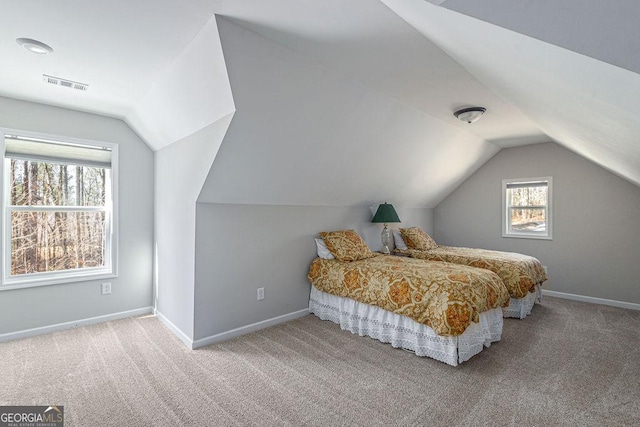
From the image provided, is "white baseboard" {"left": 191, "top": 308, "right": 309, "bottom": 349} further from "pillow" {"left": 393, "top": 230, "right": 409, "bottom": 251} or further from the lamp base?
"pillow" {"left": 393, "top": 230, "right": 409, "bottom": 251}

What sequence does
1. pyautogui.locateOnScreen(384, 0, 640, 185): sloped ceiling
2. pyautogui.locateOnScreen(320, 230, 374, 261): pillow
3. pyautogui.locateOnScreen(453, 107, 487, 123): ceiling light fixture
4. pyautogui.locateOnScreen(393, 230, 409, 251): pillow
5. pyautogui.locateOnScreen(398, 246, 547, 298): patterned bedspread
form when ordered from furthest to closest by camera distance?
pyautogui.locateOnScreen(393, 230, 409, 251): pillow < pyautogui.locateOnScreen(320, 230, 374, 261): pillow < pyautogui.locateOnScreen(398, 246, 547, 298): patterned bedspread < pyautogui.locateOnScreen(453, 107, 487, 123): ceiling light fixture < pyautogui.locateOnScreen(384, 0, 640, 185): sloped ceiling

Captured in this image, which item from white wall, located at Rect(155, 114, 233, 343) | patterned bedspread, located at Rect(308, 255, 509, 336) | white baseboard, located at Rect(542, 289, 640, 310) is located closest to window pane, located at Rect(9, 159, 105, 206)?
white wall, located at Rect(155, 114, 233, 343)

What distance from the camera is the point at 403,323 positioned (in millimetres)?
2703

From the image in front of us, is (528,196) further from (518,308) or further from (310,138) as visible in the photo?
(310,138)

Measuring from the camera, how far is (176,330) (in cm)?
307

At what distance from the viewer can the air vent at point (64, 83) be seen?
8.29ft

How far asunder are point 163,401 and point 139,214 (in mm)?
2386

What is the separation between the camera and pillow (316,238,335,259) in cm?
361

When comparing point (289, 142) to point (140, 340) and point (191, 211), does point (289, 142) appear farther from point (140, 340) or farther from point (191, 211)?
point (140, 340)

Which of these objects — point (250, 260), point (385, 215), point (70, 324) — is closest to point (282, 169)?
point (250, 260)

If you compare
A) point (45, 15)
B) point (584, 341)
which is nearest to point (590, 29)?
point (45, 15)

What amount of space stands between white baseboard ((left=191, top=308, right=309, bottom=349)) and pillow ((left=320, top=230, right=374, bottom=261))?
800 mm

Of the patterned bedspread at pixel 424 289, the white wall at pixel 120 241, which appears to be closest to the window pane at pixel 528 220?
the patterned bedspread at pixel 424 289

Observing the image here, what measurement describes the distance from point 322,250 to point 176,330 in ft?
5.76
